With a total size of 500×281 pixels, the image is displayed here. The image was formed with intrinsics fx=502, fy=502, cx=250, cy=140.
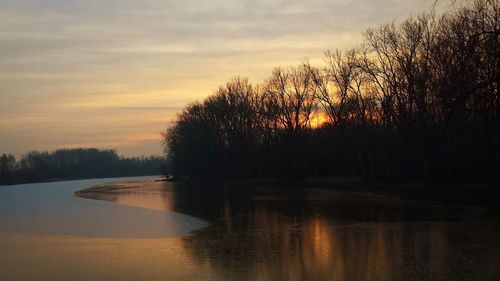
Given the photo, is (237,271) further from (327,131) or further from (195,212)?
(327,131)

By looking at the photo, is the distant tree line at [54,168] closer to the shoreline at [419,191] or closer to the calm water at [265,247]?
the shoreline at [419,191]

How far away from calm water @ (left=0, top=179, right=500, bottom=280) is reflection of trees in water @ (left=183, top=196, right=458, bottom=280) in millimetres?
26

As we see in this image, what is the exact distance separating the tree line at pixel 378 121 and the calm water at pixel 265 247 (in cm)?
394

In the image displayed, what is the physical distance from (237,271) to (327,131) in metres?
52.2

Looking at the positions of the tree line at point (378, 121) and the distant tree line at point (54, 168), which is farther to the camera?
the distant tree line at point (54, 168)

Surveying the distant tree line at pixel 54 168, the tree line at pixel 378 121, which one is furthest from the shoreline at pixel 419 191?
the distant tree line at pixel 54 168

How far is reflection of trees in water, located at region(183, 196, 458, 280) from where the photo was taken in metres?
11.8

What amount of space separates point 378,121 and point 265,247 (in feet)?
129

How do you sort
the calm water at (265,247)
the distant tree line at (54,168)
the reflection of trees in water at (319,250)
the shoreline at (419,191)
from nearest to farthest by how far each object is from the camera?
the reflection of trees in water at (319,250) → the calm water at (265,247) → the shoreline at (419,191) → the distant tree line at (54,168)

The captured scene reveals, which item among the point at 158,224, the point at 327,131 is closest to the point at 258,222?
the point at 158,224

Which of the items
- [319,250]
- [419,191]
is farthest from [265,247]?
[419,191]

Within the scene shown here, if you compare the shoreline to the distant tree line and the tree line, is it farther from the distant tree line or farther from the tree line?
the distant tree line

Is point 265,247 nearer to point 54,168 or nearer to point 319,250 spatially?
point 319,250

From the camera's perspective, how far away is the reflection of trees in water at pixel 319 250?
11.8 metres
